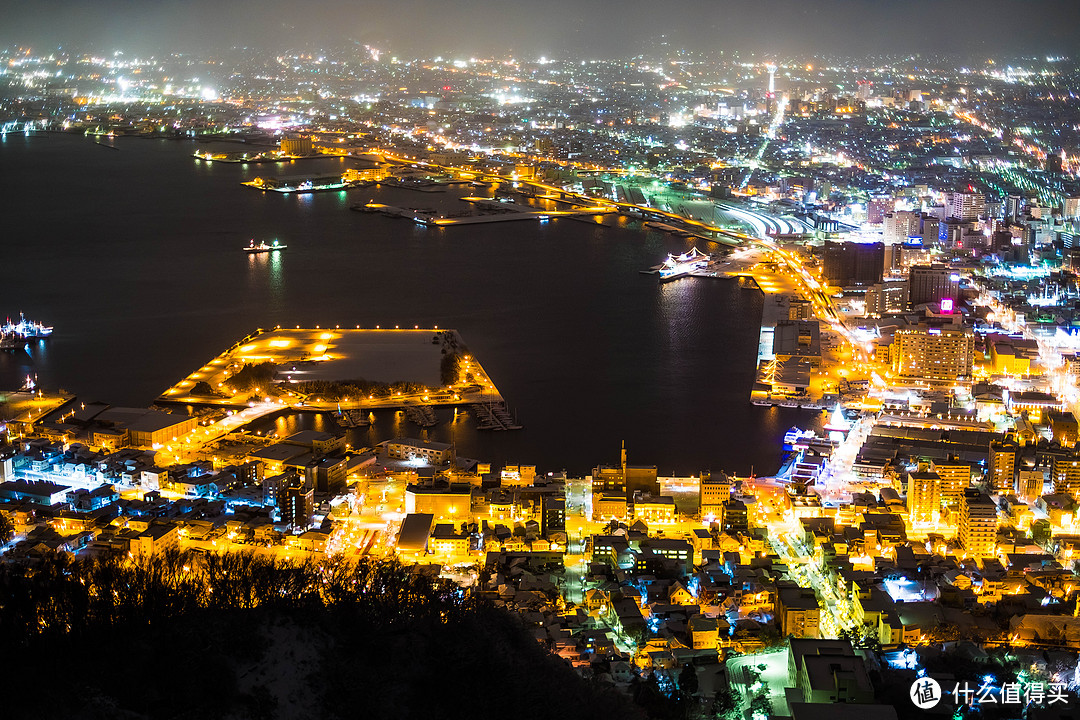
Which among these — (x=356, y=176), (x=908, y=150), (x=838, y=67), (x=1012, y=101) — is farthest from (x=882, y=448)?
(x=838, y=67)

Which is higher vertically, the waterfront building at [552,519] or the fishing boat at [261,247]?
the fishing boat at [261,247]

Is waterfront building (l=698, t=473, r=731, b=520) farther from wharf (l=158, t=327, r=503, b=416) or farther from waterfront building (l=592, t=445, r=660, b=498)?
wharf (l=158, t=327, r=503, b=416)

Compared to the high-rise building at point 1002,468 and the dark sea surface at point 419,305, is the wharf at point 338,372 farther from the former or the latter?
the high-rise building at point 1002,468

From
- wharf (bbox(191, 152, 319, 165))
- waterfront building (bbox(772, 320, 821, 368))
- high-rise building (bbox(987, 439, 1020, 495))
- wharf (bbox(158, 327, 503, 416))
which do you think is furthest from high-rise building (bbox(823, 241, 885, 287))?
wharf (bbox(191, 152, 319, 165))

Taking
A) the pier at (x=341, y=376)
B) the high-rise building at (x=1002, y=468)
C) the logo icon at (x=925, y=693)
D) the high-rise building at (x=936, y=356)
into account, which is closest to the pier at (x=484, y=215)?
the pier at (x=341, y=376)

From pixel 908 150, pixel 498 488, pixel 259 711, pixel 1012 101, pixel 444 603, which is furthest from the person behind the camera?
pixel 1012 101

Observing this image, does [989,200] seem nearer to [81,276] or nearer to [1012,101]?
[1012,101]
